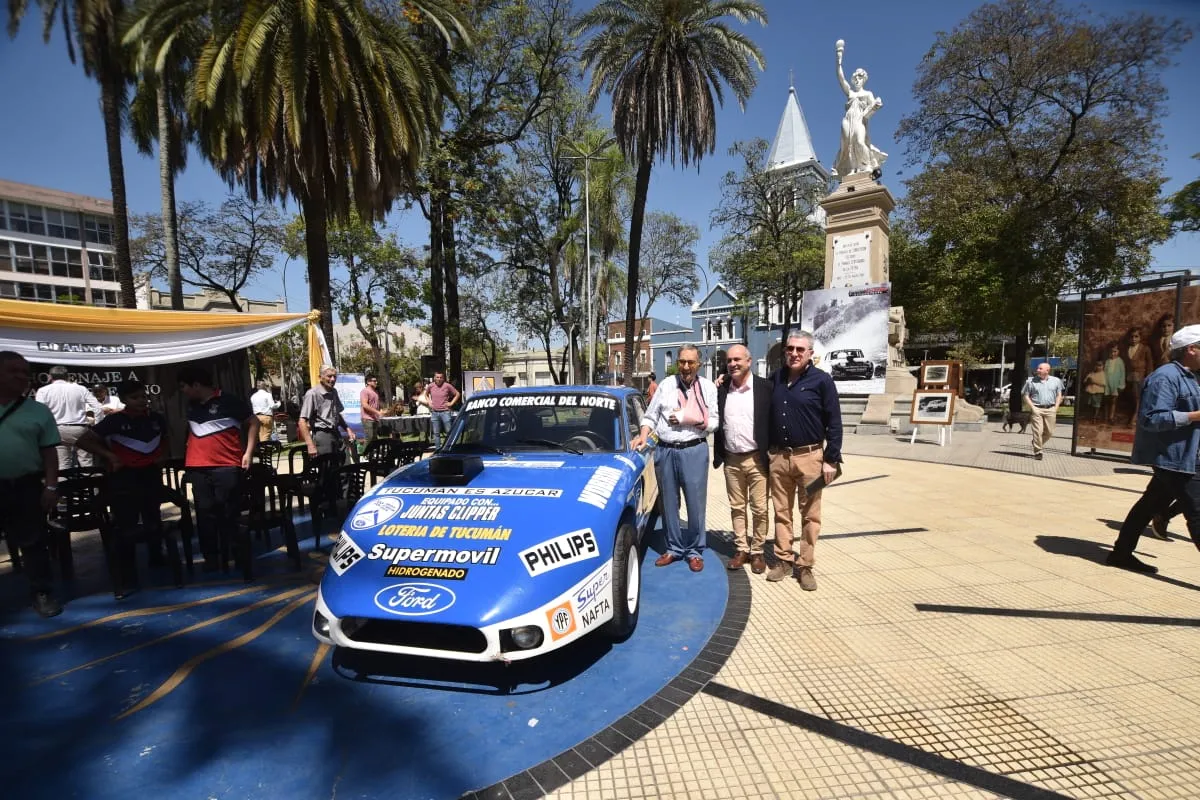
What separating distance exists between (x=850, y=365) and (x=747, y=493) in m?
14.5

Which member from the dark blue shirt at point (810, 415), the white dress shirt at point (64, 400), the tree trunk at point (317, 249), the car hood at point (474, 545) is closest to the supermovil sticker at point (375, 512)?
the car hood at point (474, 545)

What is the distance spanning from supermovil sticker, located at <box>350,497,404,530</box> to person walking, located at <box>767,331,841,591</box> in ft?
9.75

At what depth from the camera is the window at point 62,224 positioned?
142 ft

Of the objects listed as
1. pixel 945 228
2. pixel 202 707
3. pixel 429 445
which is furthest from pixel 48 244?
pixel 945 228

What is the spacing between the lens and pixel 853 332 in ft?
55.8

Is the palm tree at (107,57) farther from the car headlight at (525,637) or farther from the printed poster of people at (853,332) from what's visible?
the printed poster of people at (853,332)

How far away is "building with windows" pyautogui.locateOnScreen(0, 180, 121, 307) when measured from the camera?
41.0 metres

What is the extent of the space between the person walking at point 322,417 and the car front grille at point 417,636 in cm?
458

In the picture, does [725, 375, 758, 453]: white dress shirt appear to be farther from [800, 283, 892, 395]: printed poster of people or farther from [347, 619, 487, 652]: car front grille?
[800, 283, 892, 395]: printed poster of people

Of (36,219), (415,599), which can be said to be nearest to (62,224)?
(36,219)

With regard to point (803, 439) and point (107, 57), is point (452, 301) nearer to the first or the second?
point (107, 57)

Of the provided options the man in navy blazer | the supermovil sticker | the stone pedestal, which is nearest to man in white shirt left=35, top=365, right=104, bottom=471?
the supermovil sticker

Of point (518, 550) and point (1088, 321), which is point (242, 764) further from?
point (1088, 321)

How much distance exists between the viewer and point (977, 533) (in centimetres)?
571
